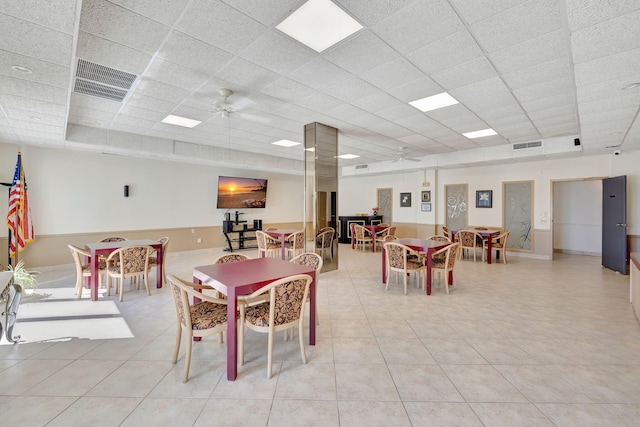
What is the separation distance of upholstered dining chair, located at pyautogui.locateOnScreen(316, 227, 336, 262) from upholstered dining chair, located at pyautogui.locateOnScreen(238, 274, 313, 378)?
329 centimetres

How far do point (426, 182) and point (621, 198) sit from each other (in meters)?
4.83

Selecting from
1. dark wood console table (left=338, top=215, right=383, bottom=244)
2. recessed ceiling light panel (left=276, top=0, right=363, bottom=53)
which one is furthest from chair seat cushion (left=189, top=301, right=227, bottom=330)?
dark wood console table (left=338, top=215, right=383, bottom=244)

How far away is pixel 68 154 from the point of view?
6594mm

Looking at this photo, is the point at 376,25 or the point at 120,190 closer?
the point at 376,25

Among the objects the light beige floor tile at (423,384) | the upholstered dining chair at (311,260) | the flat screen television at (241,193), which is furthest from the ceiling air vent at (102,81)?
Answer: the flat screen television at (241,193)

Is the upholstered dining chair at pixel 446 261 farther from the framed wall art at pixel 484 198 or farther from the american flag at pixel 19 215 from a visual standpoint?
the american flag at pixel 19 215

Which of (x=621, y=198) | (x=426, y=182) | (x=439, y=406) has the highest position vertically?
(x=426, y=182)

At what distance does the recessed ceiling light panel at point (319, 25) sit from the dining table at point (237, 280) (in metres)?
2.36

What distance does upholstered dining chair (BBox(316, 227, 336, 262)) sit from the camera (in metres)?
5.92

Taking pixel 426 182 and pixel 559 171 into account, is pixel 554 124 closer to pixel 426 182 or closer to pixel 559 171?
pixel 559 171

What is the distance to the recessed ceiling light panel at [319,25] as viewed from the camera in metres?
2.41

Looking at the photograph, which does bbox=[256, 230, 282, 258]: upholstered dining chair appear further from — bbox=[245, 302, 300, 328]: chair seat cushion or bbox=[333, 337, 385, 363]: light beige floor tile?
bbox=[245, 302, 300, 328]: chair seat cushion

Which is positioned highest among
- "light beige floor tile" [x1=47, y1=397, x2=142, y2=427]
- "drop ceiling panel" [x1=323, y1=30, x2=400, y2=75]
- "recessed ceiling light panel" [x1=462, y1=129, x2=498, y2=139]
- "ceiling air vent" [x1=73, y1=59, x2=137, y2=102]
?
"recessed ceiling light panel" [x1=462, y1=129, x2=498, y2=139]

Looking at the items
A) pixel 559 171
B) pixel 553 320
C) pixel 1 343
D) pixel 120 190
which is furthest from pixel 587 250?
pixel 120 190
